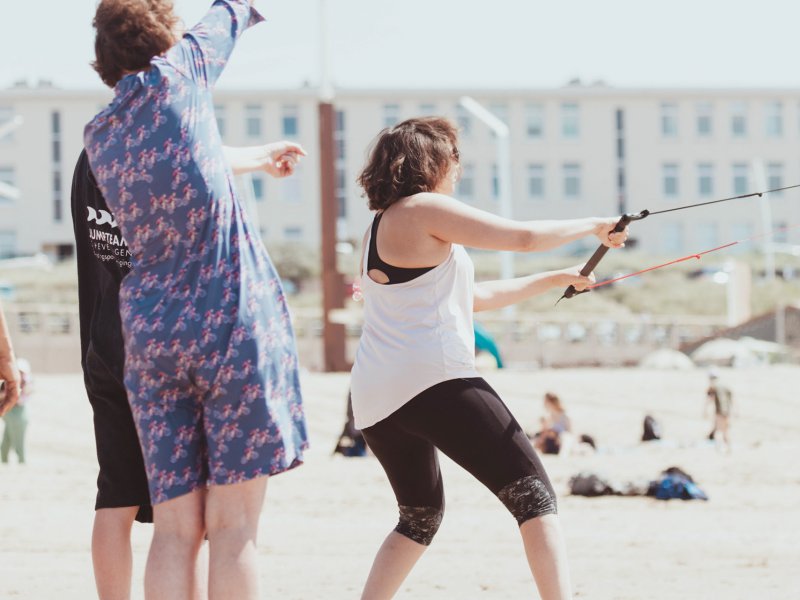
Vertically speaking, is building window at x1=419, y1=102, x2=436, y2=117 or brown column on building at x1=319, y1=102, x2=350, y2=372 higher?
building window at x1=419, y1=102, x2=436, y2=117

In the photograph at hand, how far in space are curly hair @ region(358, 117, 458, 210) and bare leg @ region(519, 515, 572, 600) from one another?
97 cm

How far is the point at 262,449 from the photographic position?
108 inches

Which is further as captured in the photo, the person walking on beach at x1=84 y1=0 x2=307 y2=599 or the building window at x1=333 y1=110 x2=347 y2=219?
the building window at x1=333 y1=110 x2=347 y2=219

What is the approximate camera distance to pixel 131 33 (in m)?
2.85

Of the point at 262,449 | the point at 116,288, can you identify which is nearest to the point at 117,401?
the point at 116,288

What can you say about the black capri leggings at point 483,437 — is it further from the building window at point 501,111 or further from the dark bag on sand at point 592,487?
the building window at point 501,111

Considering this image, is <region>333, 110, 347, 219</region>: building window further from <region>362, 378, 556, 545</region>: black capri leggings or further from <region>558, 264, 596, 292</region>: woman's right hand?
<region>362, 378, 556, 545</region>: black capri leggings

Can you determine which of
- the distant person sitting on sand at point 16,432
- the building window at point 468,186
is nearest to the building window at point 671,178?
the building window at point 468,186

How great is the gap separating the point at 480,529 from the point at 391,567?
3954 millimetres

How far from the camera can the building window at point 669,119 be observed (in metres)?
58.0

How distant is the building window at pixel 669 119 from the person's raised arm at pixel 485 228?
5619cm

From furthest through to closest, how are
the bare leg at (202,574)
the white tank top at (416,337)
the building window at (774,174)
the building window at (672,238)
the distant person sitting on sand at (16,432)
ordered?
the building window at (774,174), the building window at (672,238), the distant person sitting on sand at (16,432), the white tank top at (416,337), the bare leg at (202,574)

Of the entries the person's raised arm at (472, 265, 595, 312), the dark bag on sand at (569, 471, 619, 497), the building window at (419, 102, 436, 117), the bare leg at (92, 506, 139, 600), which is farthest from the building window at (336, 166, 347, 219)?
the bare leg at (92, 506, 139, 600)

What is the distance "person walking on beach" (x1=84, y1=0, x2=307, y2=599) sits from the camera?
8.92ft
